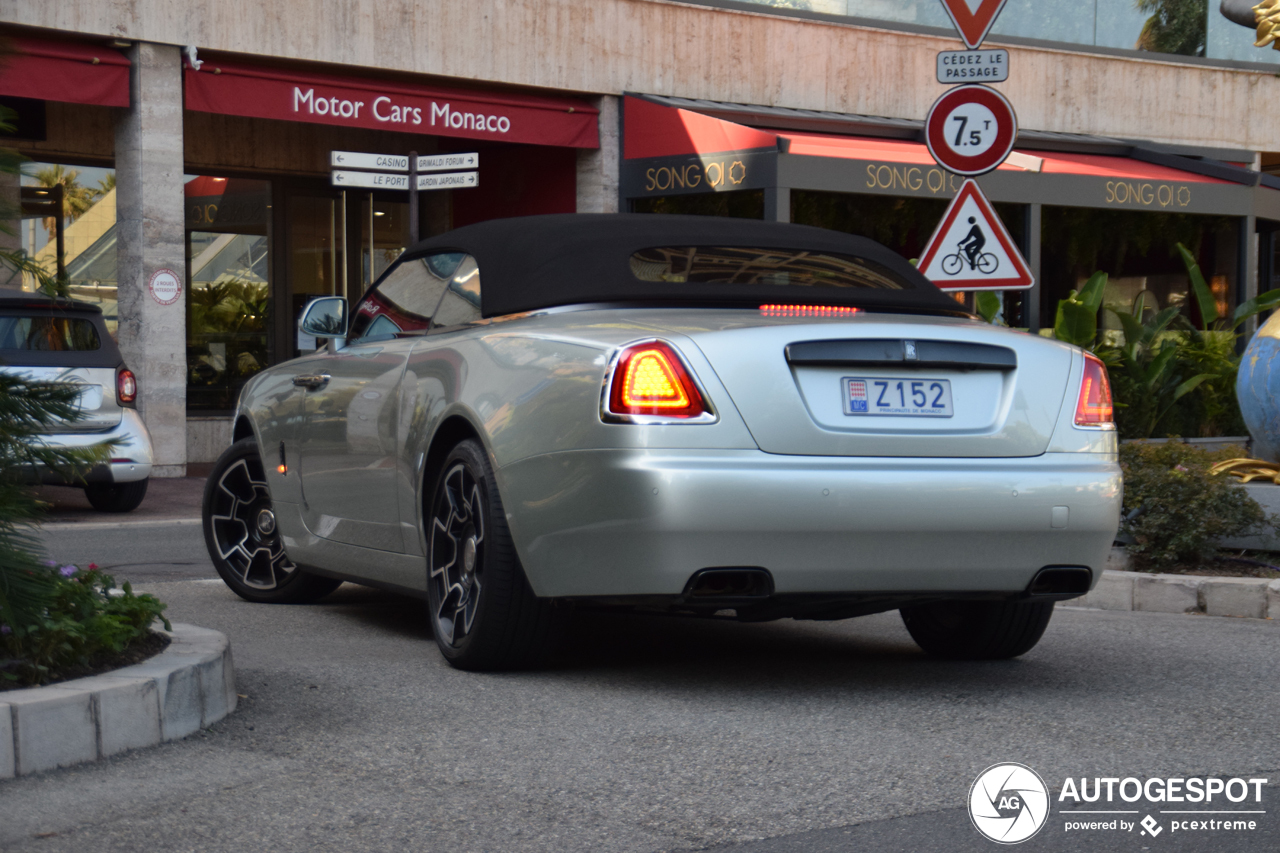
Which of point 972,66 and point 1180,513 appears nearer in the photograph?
point 1180,513

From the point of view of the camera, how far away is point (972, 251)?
850 cm

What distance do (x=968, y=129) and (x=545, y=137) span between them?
9746 millimetres

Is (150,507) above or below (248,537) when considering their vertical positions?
below

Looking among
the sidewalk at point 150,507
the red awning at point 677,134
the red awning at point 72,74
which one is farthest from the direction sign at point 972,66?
the red awning at point 72,74

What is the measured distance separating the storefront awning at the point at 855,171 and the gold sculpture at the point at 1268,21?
232 inches

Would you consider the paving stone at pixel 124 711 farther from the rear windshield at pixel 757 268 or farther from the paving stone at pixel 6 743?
the rear windshield at pixel 757 268

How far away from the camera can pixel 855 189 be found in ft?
56.1

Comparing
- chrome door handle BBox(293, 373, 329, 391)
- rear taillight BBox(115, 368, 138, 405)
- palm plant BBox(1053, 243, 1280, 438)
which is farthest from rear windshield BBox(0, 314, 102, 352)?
palm plant BBox(1053, 243, 1280, 438)

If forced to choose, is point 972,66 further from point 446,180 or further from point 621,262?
point 446,180

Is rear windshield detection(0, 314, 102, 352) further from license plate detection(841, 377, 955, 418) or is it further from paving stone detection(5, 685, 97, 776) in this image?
license plate detection(841, 377, 955, 418)

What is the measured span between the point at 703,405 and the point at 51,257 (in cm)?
176

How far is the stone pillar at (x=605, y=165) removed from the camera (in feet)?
59.4

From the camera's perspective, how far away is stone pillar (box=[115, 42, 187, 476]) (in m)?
15.2

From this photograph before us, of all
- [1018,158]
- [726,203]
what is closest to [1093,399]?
[726,203]
